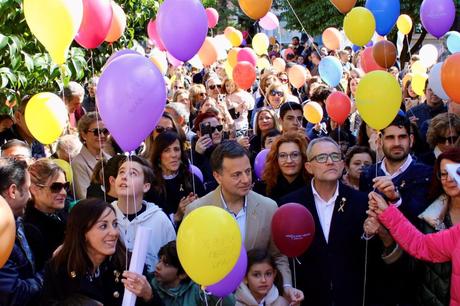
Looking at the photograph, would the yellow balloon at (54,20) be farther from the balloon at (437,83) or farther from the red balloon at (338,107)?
the balloon at (437,83)

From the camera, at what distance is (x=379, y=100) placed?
4.80 m

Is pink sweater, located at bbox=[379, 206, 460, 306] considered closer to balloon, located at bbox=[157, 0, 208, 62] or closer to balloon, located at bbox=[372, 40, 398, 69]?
balloon, located at bbox=[157, 0, 208, 62]

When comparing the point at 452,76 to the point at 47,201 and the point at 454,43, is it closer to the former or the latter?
the point at 47,201

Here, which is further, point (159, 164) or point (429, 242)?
point (159, 164)

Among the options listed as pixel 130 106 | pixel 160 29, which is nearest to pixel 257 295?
pixel 130 106

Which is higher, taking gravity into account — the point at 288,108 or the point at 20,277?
the point at 288,108

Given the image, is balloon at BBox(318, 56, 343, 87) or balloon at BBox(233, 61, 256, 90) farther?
balloon at BBox(318, 56, 343, 87)

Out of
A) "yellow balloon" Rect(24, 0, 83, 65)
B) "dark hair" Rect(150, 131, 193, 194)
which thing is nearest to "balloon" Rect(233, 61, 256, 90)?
"dark hair" Rect(150, 131, 193, 194)

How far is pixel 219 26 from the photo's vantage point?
31.7 meters

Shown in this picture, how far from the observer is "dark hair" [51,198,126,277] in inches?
134

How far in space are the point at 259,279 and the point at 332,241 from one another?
1.94ft

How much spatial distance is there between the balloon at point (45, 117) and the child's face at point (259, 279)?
235 cm

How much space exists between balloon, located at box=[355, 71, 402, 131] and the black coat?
0.82 meters

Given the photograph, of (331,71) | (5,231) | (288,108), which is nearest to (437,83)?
(288,108)
